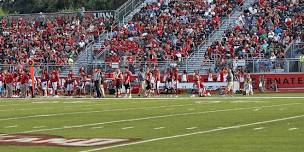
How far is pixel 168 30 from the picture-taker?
52.6 meters

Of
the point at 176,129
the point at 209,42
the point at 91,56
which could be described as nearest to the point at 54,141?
the point at 176,129

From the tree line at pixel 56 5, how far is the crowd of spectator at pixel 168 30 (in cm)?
2196

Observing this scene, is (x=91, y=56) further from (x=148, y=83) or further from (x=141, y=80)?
(x=148, y=83)

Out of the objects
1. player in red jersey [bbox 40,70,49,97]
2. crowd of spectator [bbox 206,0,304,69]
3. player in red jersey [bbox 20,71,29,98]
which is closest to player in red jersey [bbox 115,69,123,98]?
player in red jersey [bbox 20,71,29,98]

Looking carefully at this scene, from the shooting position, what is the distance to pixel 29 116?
74.3ft

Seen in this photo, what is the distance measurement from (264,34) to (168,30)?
7207 millimetres

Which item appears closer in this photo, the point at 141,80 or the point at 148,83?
the point at 148,83

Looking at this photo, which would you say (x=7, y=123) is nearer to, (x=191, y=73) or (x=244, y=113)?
(x=244, y=113)

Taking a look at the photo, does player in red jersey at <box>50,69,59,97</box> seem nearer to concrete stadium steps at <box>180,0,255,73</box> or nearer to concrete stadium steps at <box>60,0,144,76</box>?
concrete stadium steps at <box>60,0,144,76</box>

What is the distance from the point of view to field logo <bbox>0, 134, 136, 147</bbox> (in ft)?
45.1

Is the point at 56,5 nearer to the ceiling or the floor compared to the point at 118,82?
nearer to the ceiling

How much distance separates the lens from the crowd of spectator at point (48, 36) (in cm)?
5541

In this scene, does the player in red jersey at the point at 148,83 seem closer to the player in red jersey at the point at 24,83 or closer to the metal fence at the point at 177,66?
the metal fence at the point at 177,66

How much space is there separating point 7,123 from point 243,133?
6668mm
